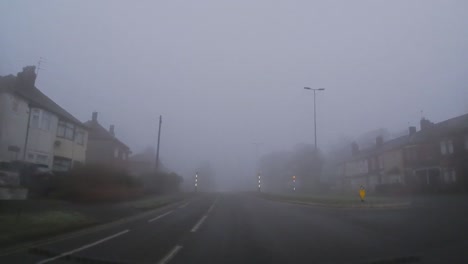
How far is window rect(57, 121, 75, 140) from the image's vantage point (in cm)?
3679

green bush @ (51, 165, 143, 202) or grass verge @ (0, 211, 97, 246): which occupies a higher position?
green bush @ (51, 165, 143, 202)

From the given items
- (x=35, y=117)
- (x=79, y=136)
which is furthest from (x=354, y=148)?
(x=35, y=117)

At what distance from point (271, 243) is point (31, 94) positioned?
27.2m

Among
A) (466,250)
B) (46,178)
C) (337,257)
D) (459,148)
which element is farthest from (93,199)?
(459,148)

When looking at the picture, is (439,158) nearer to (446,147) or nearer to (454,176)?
(446,147)

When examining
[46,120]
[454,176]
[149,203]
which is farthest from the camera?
[46,120]

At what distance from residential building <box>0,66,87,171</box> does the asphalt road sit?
11.4 metres

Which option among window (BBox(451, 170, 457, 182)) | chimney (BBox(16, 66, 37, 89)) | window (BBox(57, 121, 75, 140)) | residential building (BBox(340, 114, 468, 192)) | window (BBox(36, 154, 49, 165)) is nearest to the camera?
window (BBox(451, 170, 457, 182))

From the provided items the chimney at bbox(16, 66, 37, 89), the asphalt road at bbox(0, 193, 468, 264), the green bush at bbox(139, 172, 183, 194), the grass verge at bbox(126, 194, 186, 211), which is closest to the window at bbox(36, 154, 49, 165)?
the chimney at bbox(16, 66, 37, 89)

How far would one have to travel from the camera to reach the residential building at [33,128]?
2374 centimetres

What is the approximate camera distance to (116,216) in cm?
1947

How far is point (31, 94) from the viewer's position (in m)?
32.3

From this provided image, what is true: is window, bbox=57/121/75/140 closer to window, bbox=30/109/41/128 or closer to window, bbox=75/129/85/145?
window, bbox=75/129/85/145

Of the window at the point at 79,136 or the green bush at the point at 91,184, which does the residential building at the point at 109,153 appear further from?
the window at the point at 79,136
